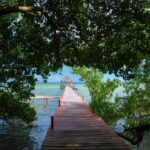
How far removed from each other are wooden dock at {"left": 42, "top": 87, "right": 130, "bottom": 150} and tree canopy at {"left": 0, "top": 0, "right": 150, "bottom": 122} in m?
1.98

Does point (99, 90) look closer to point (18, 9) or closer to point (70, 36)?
point (70, 36)

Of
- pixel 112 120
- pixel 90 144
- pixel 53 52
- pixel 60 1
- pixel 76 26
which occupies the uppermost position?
pixel 60 1

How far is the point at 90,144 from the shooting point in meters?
10.3

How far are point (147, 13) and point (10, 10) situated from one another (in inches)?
132

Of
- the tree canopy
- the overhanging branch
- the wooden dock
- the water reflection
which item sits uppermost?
the overhanging branch

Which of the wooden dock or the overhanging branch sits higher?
the overhanging branch

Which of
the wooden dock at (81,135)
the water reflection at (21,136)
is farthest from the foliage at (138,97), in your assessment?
the water reflection at (21,136)

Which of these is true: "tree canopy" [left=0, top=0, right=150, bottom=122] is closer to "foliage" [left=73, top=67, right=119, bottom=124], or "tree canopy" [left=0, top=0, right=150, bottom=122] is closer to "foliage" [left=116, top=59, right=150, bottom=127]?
"foliage" [left=116, top=59, right=150, bottom=127]

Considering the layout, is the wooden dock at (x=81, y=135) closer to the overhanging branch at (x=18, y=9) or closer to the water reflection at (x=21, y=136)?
the water reflection at (x=21, y=136)

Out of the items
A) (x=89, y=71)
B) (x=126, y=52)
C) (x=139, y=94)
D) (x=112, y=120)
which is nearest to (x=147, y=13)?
(x=126, y=52)

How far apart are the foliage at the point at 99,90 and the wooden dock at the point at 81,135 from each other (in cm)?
473

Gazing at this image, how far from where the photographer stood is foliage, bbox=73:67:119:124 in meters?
21.0

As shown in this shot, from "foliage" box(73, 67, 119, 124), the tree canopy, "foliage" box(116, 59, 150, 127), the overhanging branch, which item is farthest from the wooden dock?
"foliage" box(73, 67, 119, 124)

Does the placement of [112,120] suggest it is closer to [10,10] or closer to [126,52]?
[126,52]
